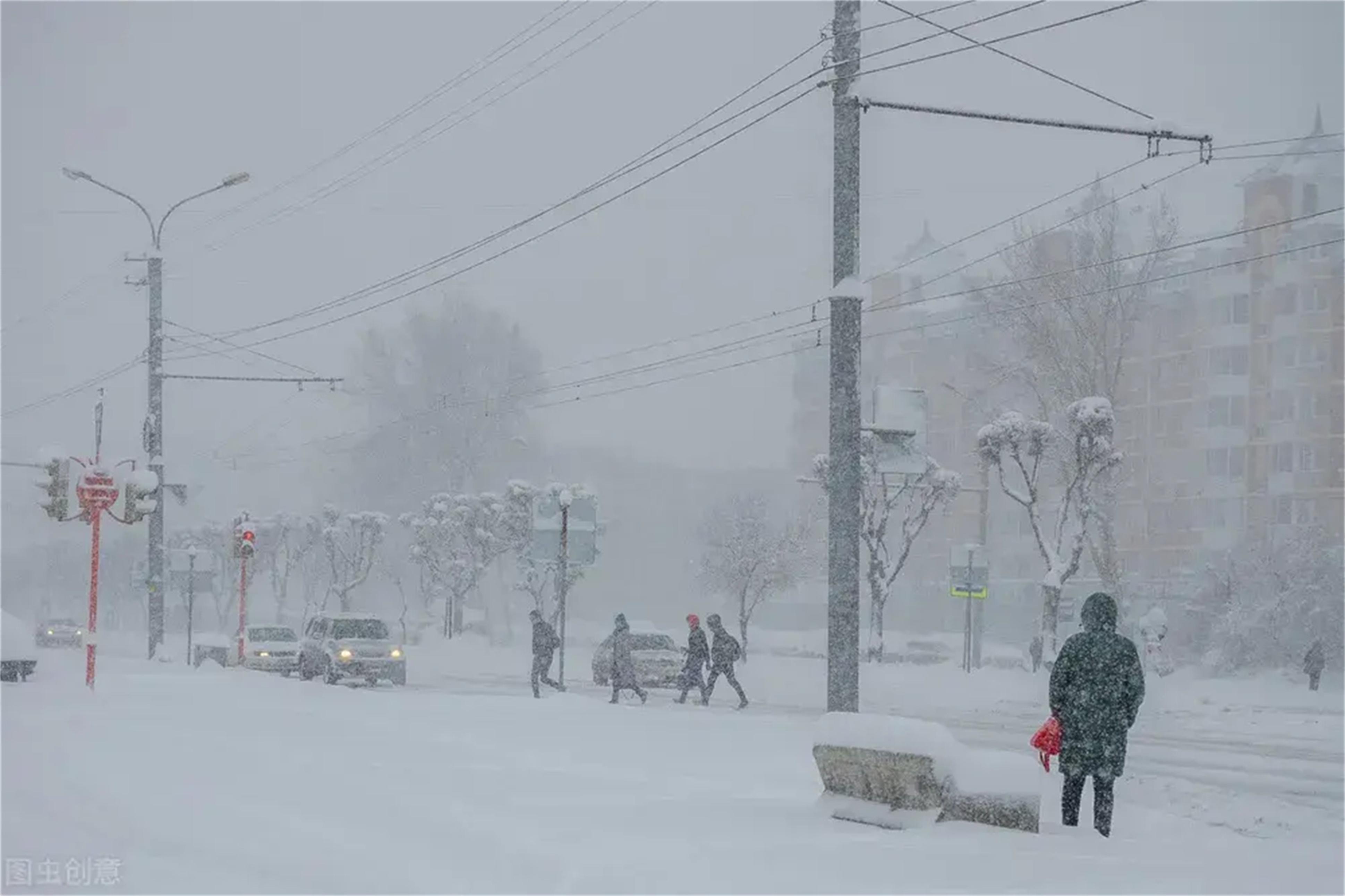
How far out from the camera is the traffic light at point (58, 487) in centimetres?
3155

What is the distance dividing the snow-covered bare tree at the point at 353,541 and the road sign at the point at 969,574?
1246 inches

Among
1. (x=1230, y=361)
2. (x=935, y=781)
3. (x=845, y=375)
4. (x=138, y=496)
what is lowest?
(x=935, y=781)

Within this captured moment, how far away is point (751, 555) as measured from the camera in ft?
196

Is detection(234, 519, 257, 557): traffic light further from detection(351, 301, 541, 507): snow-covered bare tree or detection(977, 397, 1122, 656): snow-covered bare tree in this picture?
detection(351, 301, 541, 507): snow-covered bare tree

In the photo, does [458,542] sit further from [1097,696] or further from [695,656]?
[1097,696]

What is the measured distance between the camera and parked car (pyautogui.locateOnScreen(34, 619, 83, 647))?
7444 centimetres

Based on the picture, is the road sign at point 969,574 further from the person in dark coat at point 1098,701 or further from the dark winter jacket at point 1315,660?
the person in dark coat at point 1098,701

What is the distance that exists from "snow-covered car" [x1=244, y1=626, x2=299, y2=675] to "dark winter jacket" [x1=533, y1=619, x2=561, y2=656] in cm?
1239

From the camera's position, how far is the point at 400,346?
76125mm

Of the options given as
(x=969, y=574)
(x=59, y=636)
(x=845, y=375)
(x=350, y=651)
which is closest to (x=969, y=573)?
(x=969, y=574)

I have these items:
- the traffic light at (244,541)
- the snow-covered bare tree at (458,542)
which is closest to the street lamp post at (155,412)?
the traffic light at (244,541)

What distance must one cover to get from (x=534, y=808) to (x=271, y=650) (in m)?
33.7

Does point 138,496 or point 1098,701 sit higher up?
point 138,496

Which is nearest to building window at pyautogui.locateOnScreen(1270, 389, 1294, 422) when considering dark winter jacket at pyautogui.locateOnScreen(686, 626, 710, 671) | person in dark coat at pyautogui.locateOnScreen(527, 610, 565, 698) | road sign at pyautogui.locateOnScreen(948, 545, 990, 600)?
road sign at pyautogui.locateOnScreen(948, 545, 990, 600)
